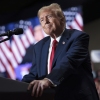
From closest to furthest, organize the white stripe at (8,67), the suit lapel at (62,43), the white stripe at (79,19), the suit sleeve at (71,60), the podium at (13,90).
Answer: the podium at (13,90), the suit sleeve at (71,60), the suit lapel at (62,43), the white stripe at (79,19), the white stripe at (8,67)

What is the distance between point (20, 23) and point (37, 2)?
0.49m

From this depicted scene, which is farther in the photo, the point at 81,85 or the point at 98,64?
the point at 98,64

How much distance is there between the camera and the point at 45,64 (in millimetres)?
1285

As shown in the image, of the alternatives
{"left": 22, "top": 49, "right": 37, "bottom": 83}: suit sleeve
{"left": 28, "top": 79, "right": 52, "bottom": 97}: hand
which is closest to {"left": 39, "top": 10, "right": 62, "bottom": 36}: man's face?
{"left": 22, "top": 49, "right": 37, "bottom": 83}: suit sleeve

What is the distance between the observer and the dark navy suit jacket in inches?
45.4

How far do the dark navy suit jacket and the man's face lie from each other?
0.05 m

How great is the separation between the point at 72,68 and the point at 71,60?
0.03 meters

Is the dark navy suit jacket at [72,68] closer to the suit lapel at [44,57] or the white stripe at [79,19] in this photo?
the suit lapel at [44,57]

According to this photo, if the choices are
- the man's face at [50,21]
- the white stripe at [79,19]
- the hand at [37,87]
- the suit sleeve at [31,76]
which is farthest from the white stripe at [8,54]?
the hand at [37,87]

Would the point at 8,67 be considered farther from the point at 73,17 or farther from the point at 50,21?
the point at 50,21

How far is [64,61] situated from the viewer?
3.76 ft

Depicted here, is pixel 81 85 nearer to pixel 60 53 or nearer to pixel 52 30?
pixel 60 53

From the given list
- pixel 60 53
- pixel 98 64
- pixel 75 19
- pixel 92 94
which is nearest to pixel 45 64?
pixel 60 53

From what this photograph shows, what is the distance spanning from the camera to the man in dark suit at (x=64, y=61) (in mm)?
1164
